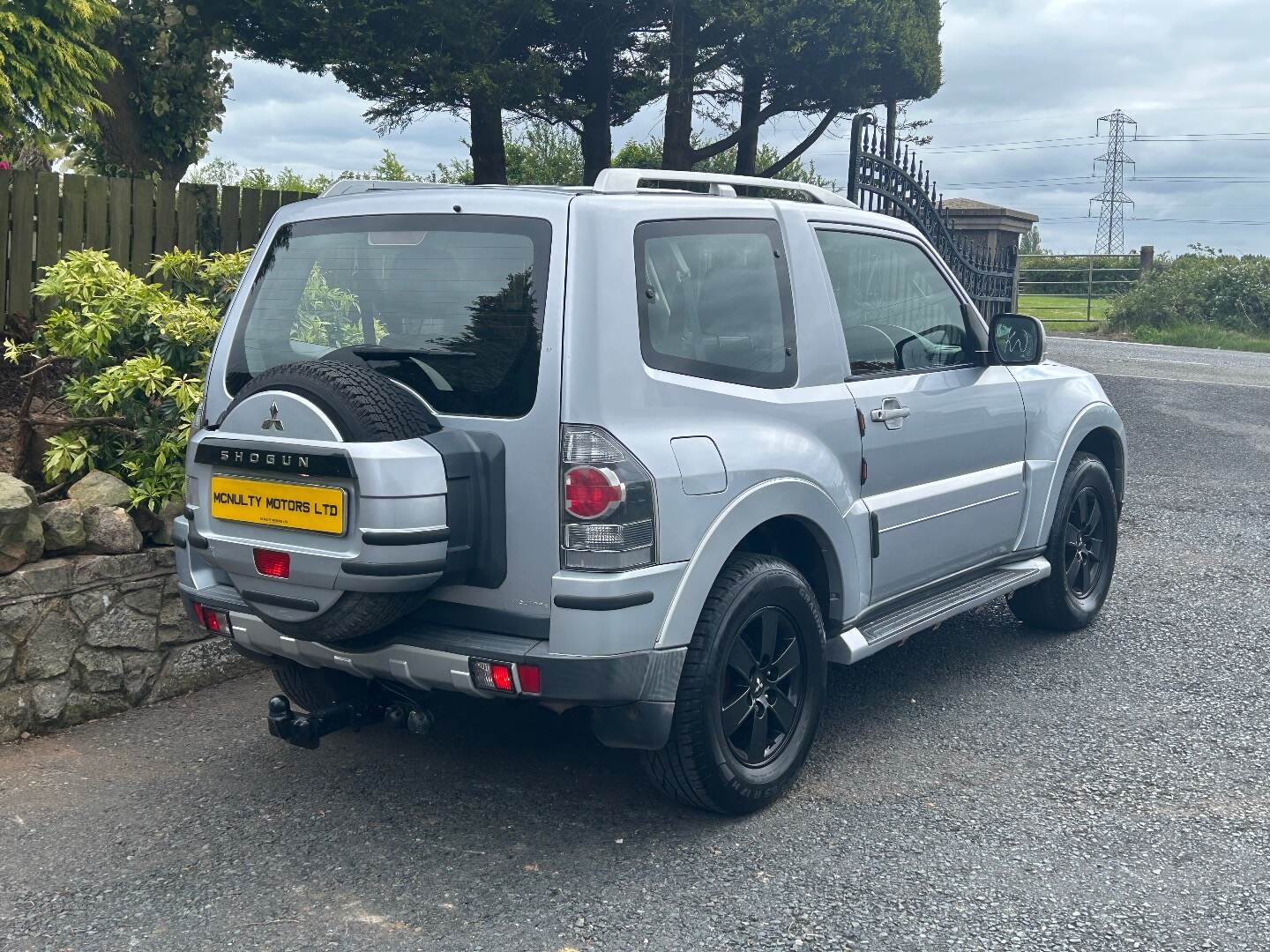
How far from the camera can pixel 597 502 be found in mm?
3432

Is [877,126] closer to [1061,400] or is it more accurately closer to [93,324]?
[1061,400]

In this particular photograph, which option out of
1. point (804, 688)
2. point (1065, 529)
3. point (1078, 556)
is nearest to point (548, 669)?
point (804, 688)

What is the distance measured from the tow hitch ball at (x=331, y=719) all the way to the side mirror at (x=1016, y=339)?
2.88 metres

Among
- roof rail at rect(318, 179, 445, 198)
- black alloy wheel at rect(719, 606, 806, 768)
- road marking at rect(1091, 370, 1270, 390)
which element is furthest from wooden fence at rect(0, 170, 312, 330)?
road marking at rect(1091, 370, 1270, 390)

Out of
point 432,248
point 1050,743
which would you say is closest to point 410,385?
point 432,248

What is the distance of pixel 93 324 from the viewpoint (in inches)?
229

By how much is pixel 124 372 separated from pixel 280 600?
2460mm

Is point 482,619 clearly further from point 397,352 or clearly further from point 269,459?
point 397,352

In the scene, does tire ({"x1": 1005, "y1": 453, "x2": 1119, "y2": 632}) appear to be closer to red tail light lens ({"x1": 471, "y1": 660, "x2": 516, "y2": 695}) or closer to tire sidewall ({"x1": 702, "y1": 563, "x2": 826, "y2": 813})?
tire sidewall ({"x1": 702, "y1": 563, "x2": 826, "y2": 813})

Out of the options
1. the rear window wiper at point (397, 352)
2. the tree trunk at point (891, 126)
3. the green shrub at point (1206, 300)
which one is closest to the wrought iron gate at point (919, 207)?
the tree trunk at point (891, 126)

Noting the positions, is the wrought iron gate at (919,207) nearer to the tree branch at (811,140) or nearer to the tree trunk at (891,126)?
the tree trunk at (891,126)

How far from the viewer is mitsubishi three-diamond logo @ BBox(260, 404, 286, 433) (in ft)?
11.6

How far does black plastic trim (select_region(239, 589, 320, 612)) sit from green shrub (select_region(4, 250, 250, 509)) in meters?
1.86

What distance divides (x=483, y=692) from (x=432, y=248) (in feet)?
4.29
